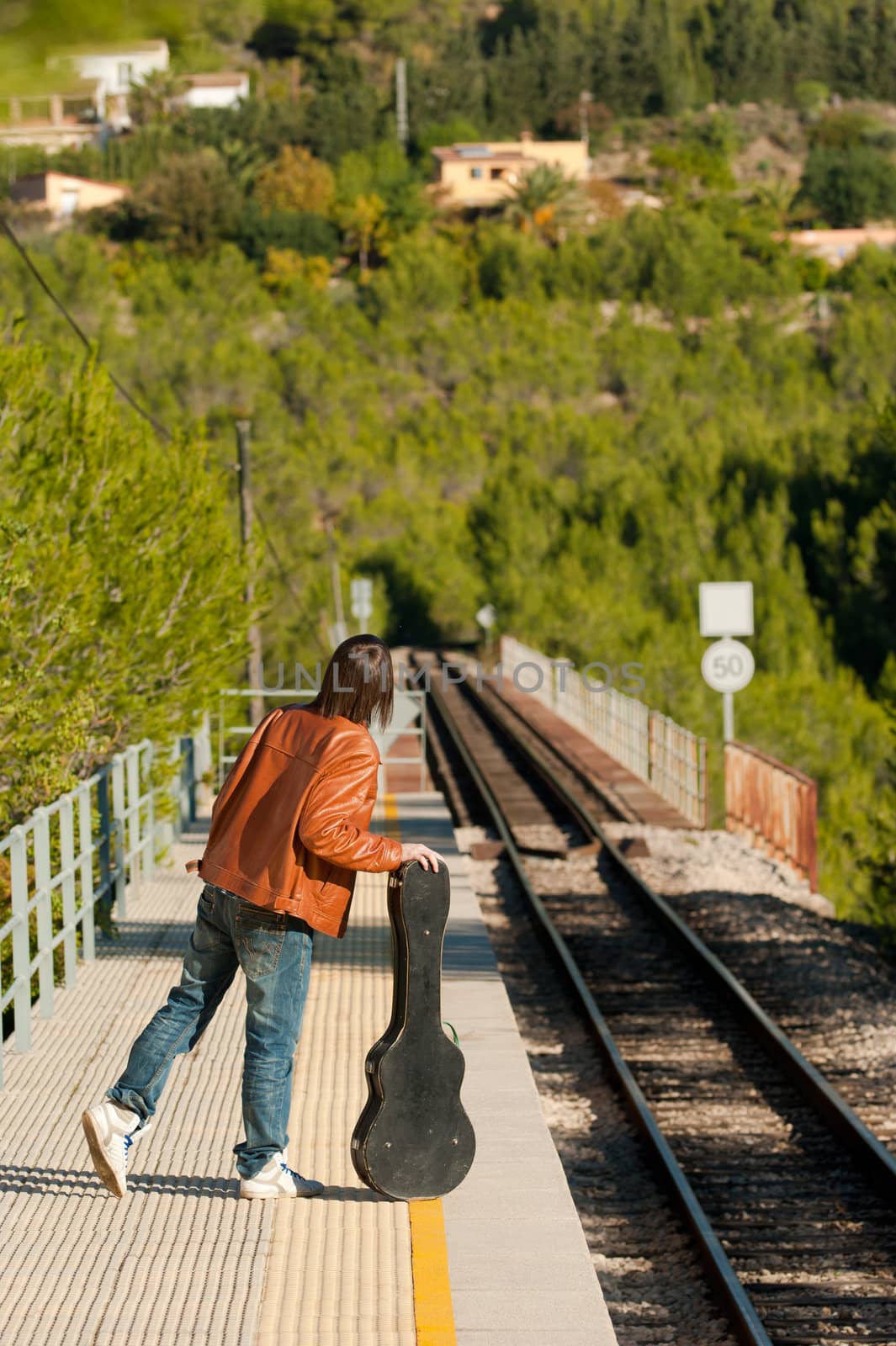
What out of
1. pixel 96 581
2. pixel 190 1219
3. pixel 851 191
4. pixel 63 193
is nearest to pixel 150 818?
pixel 96 581

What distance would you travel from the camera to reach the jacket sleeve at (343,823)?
510cm

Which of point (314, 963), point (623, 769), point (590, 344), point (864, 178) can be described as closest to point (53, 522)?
point (314, 963)

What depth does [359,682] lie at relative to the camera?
520 cm

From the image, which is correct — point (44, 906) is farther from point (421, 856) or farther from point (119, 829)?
point (421, 856)

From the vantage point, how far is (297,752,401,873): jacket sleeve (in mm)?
5098

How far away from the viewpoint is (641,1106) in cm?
852

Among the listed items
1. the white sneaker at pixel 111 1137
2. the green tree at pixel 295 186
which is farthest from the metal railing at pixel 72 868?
the green tree at pixel 295 186

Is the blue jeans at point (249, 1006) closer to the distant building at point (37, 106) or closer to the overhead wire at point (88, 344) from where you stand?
the distant building at point (37, 106)

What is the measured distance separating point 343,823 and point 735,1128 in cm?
434

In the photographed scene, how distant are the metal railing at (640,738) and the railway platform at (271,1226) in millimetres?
14300

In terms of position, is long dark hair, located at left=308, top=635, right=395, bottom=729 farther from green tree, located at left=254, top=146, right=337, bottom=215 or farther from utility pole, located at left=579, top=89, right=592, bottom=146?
utility pole, located at left=579, top=89, right=592, bottom=146

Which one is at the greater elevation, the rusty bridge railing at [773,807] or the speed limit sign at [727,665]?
the speed limit sign at [727,665]

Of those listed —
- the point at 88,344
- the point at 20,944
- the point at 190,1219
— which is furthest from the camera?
the point at 88,344

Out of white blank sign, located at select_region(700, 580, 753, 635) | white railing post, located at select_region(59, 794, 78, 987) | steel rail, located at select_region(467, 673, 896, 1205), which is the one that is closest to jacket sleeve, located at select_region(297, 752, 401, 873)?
steel rail, located at select_region(467, 673, 896, 1205)
